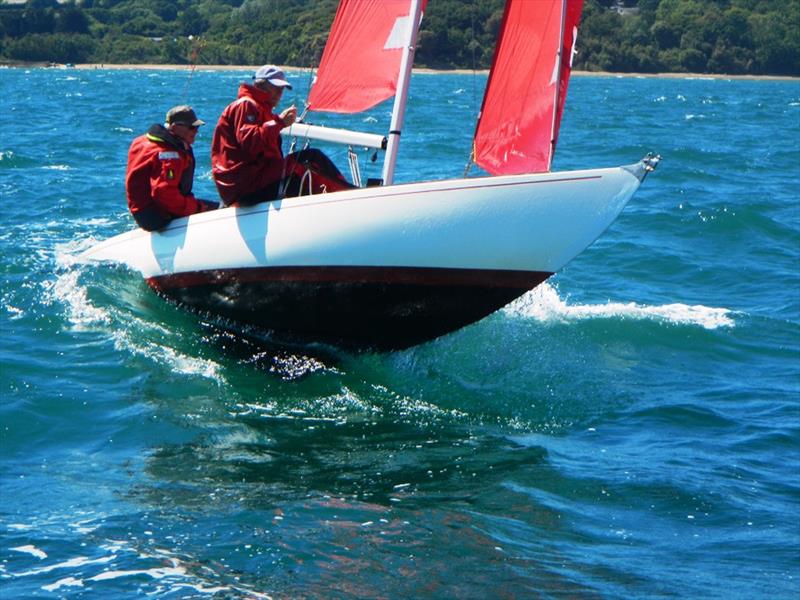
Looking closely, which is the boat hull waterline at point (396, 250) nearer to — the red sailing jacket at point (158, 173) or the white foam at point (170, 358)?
the red sailing jacket at point (158, 173)

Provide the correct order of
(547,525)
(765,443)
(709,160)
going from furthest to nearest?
(709,160), (765,443), (547,525)

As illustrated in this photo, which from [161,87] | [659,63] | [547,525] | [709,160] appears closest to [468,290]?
[547,525]

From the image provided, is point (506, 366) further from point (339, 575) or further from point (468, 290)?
point (339, 575)

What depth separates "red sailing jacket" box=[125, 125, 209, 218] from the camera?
9.10 m

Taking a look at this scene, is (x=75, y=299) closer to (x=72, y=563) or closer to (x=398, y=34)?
(x=398, y=34)

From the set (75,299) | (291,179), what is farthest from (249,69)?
(291,179)

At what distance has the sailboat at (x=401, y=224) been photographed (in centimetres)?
805

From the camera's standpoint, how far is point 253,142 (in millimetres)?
8672

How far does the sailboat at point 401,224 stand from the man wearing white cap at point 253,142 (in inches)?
7.0

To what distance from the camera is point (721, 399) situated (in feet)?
31.1

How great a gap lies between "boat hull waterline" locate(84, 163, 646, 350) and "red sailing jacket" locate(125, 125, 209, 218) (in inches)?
10.1

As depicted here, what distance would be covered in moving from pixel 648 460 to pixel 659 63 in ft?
307

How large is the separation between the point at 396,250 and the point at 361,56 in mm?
1784

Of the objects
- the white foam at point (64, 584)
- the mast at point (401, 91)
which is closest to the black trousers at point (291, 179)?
the mast at point (401, 91)
